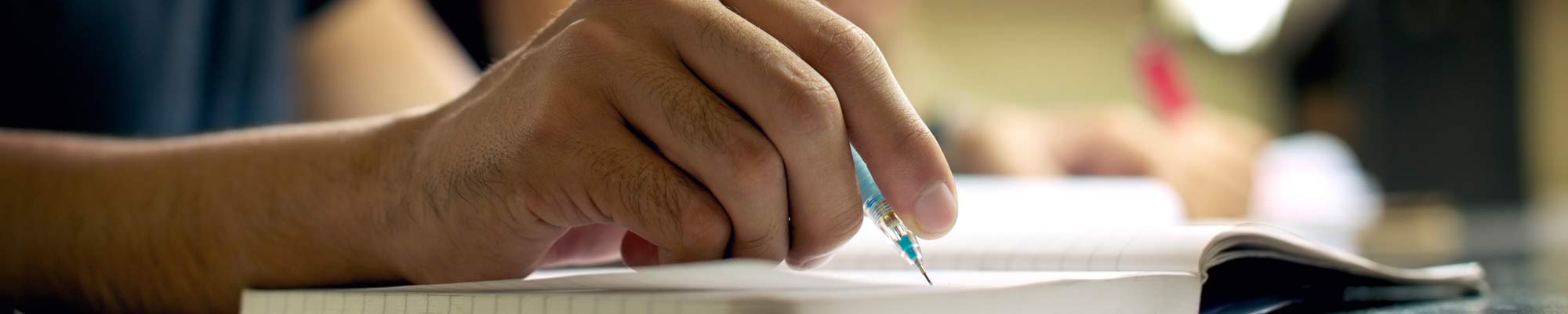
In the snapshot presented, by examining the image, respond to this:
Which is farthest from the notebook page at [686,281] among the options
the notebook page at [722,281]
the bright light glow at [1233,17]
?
the bright light glow at [1233,17]

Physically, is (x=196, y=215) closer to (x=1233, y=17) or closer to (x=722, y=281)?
(x=722, y=281)

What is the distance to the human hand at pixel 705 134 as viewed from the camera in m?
0.33

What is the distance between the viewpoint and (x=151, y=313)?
51 cm

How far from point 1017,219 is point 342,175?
26.7 inches

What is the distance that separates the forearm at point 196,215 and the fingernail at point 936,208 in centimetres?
22

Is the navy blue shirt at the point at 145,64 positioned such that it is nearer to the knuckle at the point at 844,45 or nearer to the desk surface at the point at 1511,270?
the knuckle at the point at 844,45

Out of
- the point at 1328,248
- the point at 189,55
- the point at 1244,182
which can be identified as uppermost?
the point at 189,55

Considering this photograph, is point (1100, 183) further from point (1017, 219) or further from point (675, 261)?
point (675, 261)

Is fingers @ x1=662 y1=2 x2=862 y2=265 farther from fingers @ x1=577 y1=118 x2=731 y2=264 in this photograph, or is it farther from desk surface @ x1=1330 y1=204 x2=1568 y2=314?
desk surface @ x1=1330 y1=204 x2=1568 y2=314

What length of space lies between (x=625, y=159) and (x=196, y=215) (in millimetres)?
276

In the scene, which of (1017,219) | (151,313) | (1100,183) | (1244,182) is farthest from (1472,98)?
(151,313)

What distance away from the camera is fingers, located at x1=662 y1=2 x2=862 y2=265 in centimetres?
33

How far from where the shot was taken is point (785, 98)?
1.06 feet

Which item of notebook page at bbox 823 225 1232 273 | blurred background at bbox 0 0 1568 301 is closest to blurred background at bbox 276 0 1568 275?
blurred background at bbox 0 0 1568 301
